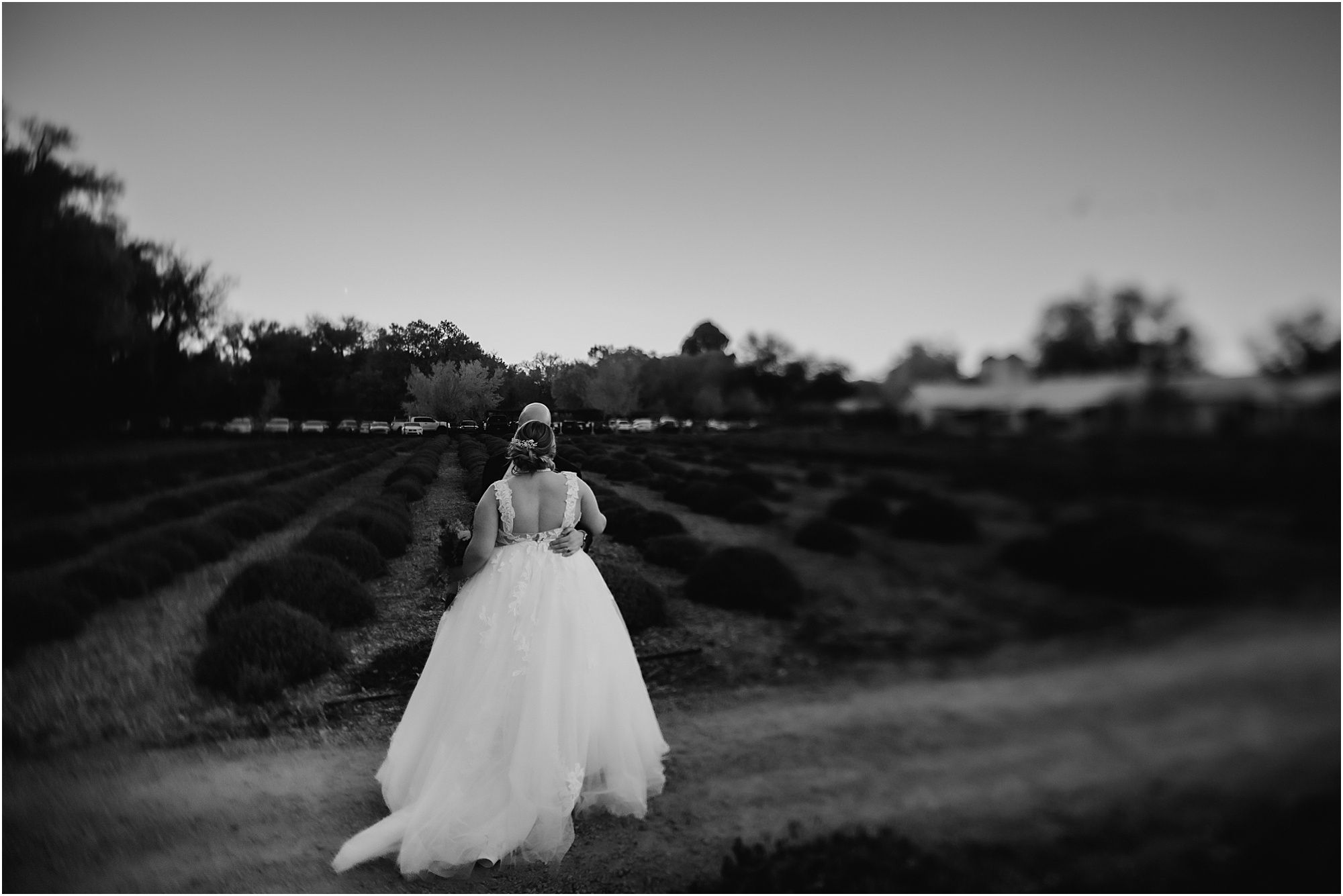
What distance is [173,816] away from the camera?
3.43 meters

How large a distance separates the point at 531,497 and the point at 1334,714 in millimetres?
3332

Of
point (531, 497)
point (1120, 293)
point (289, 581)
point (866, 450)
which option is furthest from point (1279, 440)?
point (289, 581)

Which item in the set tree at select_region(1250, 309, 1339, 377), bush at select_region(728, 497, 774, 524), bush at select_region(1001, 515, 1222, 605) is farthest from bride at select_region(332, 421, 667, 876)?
A: tree at select_region(1250, 309, 1339, 377)

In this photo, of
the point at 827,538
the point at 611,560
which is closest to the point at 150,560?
the point at 611,560

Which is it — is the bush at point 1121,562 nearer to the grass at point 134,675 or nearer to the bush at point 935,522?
the bush at point 935,522

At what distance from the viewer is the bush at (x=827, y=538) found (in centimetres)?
321

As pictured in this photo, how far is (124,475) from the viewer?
358 centimetres

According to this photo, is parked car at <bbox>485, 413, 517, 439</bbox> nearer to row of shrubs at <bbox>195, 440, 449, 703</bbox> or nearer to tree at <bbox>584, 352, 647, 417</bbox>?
row of shrubs at <bbox>195, 440, 449, 703</bbox>

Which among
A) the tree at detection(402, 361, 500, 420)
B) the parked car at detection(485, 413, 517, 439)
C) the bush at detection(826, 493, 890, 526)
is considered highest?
the tree at detection(402, 361, 500, 420)

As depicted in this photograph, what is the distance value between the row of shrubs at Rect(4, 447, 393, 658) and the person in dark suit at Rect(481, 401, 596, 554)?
63 centimetres

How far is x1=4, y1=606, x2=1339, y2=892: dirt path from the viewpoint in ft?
7.76

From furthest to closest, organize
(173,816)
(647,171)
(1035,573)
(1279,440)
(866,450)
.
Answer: (647,171)
(173,816)
(866,450)
(1035,573)
(1279,440)

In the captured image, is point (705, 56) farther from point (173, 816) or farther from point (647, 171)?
point (173, 816)

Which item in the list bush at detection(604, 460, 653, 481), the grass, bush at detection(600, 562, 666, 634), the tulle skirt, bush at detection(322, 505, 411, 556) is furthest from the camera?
bush at detection(600, 562, 666, 634)
